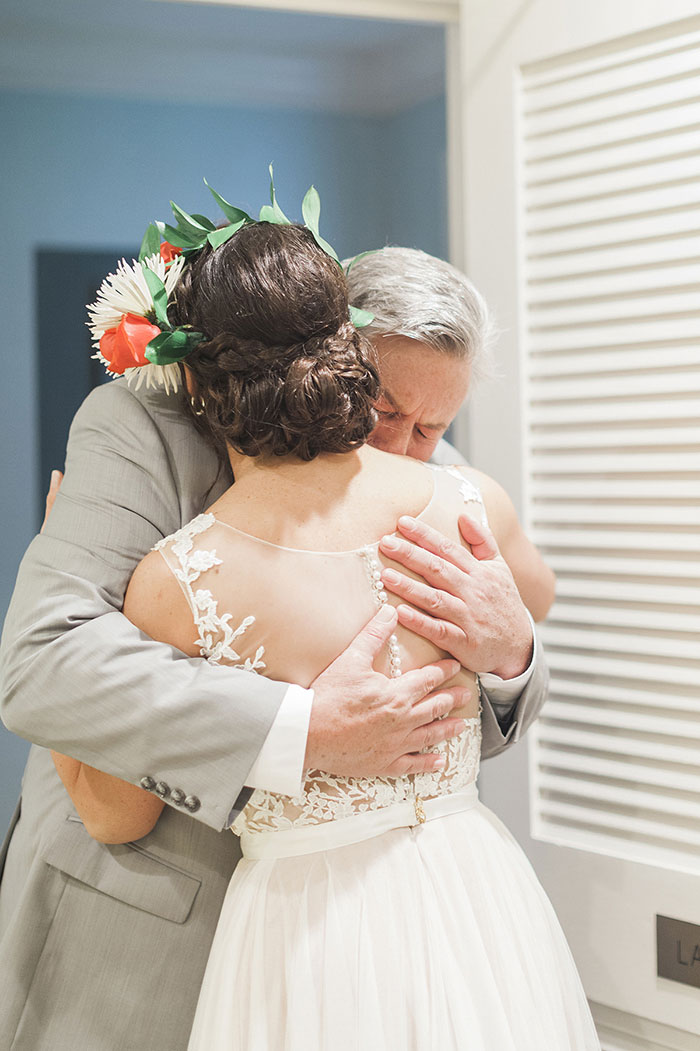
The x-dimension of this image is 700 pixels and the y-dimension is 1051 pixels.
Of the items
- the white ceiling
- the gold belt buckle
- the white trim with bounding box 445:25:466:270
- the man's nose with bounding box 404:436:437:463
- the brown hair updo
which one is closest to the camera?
the brown hair updo

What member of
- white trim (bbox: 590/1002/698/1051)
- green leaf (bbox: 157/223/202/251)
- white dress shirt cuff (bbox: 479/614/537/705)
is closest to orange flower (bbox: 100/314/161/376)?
green leaf (bbox: 157/223/202/251)

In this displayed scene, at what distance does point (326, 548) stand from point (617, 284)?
0.66 meters

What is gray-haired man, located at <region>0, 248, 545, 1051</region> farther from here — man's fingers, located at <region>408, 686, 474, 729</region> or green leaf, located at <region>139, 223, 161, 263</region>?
green leaf, located at <region>139, 223, 161, 263</region>

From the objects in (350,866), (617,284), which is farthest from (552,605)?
(350,866)

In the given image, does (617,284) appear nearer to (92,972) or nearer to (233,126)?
(233,126)

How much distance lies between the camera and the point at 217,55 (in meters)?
1.50

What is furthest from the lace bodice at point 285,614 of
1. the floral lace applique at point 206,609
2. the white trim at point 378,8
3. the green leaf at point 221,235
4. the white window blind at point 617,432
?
the white trim at point 378,8

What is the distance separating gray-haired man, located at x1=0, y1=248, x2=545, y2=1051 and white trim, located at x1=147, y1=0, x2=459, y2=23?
0.74 meters

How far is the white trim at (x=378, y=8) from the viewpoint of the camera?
1476 mm

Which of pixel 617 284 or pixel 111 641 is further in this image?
pixel 617 284

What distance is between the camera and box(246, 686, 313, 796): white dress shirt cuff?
2.90 ft

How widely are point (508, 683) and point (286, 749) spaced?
0.33m

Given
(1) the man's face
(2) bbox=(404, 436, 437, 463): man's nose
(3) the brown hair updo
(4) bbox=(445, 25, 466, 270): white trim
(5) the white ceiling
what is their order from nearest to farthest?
(3) the brown hair updo < (1) the man's face < (2) bbox=(404, 436, 437, 463): man's nose < (5) the white ceiling < (4) bbox=(445, 25, 466, 270): white trim

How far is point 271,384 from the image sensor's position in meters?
0.89
